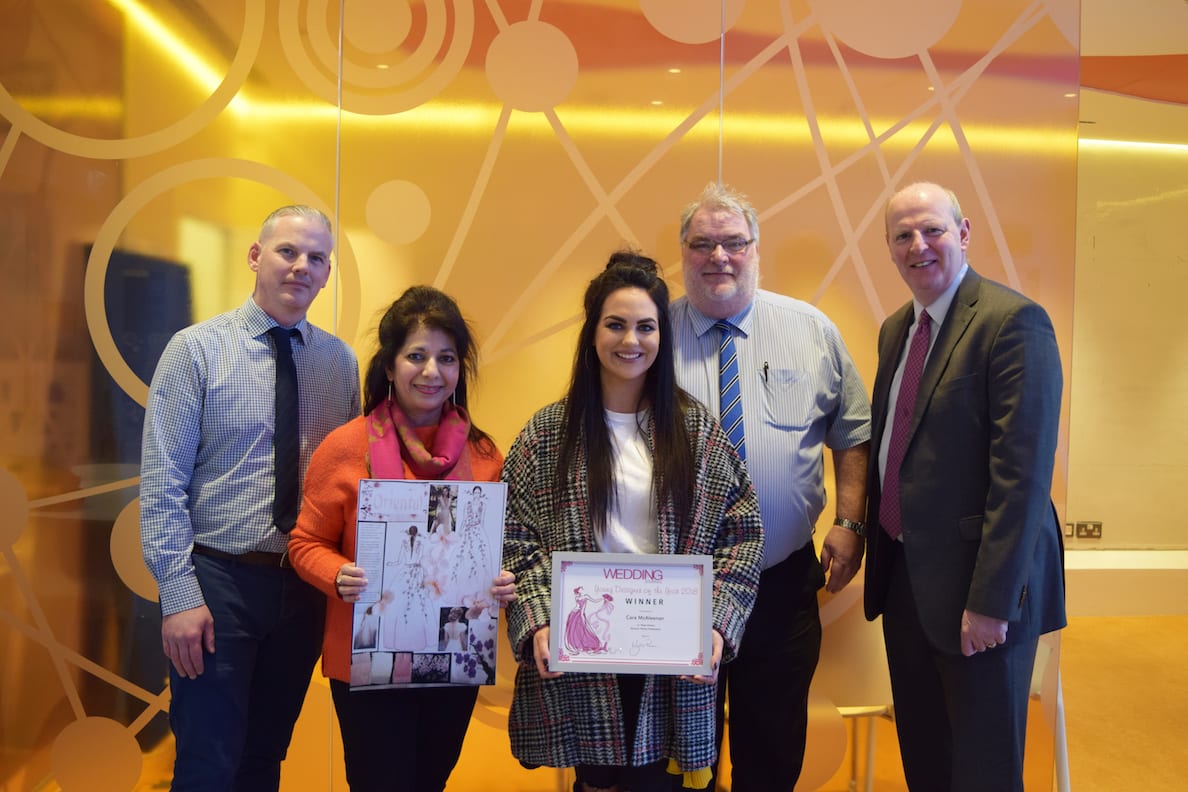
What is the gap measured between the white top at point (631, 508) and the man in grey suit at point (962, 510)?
0.81 meters

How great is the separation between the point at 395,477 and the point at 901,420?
146cm

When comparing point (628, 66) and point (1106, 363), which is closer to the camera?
point (628, 66)

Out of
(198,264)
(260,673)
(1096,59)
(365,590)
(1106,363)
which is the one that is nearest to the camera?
(365,590)

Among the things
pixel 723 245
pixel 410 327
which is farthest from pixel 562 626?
pixel 723 245

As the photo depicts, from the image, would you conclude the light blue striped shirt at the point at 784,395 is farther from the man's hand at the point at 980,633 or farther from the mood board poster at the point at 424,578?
the mood board poster at the point at 424,578

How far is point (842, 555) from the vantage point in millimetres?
2447

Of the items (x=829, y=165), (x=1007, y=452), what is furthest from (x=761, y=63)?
(x=1007, y=452)

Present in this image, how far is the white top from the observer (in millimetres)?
1878

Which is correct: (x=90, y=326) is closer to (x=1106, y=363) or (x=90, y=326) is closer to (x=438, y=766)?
(x=438, y=766)

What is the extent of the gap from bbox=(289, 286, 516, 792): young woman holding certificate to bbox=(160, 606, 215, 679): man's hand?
356mm

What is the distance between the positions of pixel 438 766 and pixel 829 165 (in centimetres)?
252

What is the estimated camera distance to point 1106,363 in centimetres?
612

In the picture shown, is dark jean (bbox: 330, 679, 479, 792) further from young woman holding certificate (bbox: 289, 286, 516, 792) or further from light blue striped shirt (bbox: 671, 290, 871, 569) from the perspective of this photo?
light blue striped shirt (bbox: 671, 290, 871, 569)
